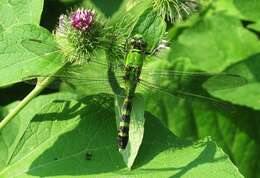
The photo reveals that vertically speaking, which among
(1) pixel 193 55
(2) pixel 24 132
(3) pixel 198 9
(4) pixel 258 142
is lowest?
(4) pixel 258 142

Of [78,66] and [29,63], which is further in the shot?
[78,66]

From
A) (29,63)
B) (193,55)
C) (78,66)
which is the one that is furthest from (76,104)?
(193,55)

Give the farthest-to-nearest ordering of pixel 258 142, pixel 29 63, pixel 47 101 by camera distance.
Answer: pixel 258 142 → pixel 47 101 → pixel 29 63

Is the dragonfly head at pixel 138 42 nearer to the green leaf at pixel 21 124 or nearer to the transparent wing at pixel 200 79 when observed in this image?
the transparent wing at pixel 200 79

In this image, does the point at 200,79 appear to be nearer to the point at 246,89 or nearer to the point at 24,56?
the point at 246,89

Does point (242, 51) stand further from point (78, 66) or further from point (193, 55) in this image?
point (78, 66)

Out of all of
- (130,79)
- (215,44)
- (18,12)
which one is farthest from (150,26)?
(215,44)
